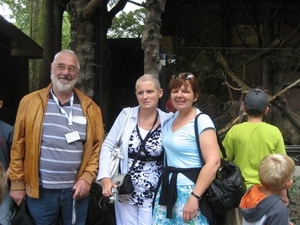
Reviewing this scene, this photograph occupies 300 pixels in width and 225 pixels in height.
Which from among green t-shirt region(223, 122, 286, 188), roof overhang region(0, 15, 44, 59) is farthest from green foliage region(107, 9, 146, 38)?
green t-shirt region(223, 122, 286, 188)

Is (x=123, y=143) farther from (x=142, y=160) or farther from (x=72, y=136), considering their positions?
(x=72, y=136)

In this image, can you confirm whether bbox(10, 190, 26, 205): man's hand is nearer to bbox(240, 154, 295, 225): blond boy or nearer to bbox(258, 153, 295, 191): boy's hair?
bbox(240, 154, 295, 225): blond boy

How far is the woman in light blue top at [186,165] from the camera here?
2.59 m

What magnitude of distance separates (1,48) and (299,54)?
24.1 ft

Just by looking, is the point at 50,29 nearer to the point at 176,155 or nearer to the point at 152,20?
the point at 152,20

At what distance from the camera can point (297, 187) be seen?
436 cm

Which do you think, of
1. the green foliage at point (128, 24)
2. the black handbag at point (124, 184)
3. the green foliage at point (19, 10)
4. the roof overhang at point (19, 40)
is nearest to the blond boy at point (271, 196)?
the black handbag at point (124, 184)

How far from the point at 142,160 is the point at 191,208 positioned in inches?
22.6

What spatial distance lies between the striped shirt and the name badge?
27mm

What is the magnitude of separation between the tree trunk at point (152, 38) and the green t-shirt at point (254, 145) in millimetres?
1626

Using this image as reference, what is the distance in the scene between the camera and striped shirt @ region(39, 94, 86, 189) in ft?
9.64

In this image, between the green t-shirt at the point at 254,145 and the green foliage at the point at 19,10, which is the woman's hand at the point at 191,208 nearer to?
the green t-shirt at the point at 254,145

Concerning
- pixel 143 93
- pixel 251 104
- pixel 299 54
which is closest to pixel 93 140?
pixel 143 93

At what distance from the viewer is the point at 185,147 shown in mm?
2678
